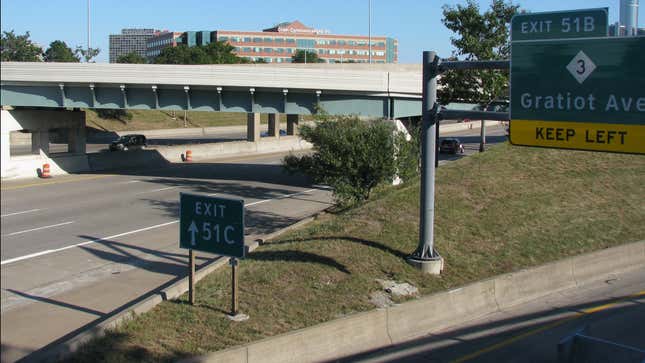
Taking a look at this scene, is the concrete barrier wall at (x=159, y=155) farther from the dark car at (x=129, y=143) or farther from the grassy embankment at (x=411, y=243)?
the dark car at (x=129, y=143)

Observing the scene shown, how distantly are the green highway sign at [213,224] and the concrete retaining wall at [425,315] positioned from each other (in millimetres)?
1714

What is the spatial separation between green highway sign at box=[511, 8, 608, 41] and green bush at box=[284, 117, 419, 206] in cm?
1048

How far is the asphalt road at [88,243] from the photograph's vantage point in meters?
5.46

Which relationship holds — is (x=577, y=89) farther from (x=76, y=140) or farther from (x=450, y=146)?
(x=450, y=146)

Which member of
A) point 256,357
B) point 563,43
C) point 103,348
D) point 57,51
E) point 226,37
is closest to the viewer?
point 103,348

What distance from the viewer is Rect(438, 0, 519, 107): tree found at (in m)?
35.2

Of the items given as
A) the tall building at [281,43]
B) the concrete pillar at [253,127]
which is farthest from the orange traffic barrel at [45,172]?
the tall building at [281,43]

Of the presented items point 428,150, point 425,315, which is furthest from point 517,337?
point 428,150

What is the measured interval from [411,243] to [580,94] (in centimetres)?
668

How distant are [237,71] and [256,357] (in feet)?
82.5

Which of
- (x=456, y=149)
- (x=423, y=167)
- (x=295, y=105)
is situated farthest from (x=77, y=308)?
(x=456, y=149)

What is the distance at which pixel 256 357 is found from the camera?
33.2ft

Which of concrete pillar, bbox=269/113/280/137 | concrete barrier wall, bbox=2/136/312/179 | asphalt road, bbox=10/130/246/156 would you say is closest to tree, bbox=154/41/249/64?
asphalt road, bbox=10/130/246/156

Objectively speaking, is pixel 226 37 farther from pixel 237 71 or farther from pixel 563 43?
pixel 563 43
